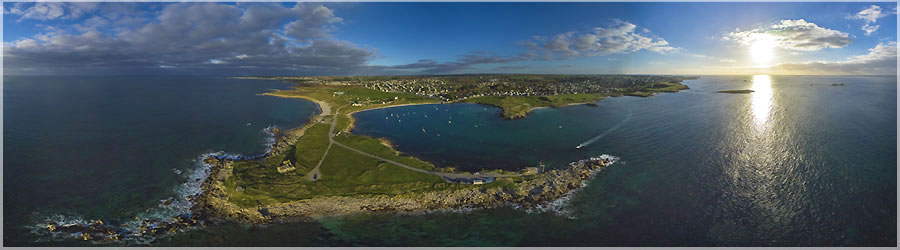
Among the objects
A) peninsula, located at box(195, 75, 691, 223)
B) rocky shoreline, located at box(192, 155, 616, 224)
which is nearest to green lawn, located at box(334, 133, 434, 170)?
peninsula, located at box(195, 75, 691, 223)

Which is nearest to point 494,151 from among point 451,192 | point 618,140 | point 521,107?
point 451,192

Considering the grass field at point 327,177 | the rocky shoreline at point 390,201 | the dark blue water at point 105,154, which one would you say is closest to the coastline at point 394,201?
the rocky shoreline at point 390,201

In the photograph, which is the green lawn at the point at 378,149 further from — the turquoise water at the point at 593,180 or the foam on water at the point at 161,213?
the foam on water at the point at 161,213

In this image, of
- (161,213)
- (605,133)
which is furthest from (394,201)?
(605,133)

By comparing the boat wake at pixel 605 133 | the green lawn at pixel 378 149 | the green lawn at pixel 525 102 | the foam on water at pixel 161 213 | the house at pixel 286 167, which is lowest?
the foam on water at pixel 161 213

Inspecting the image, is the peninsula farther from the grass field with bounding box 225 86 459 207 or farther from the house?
the grass field with bounding box 225 86 459 207

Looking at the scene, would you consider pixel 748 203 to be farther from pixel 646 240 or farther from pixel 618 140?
pixel 618 140
